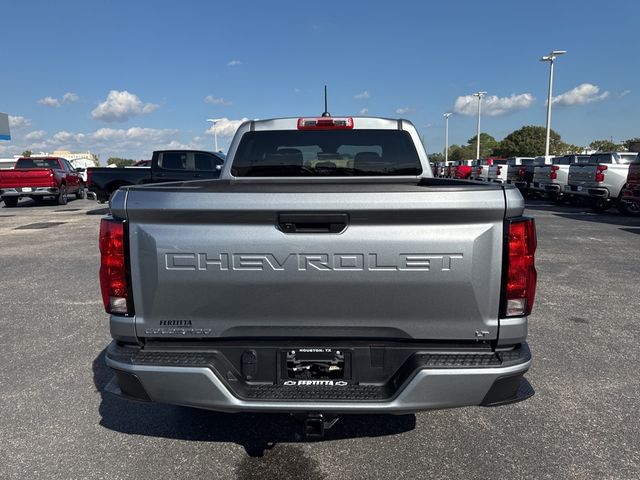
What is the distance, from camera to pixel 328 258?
218cm

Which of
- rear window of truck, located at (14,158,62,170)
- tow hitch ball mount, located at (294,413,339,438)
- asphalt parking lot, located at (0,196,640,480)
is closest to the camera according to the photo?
tow hitch ball mount, located at (294,413,339,438)

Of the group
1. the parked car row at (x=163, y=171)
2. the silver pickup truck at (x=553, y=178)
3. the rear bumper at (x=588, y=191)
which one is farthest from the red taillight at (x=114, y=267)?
the silver pickup truck at (x=553, y=178)

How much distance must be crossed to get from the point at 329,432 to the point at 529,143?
255ft

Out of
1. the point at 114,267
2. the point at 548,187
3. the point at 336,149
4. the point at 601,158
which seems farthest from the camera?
the point at 548,187

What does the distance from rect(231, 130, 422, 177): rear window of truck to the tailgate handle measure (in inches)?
69.7

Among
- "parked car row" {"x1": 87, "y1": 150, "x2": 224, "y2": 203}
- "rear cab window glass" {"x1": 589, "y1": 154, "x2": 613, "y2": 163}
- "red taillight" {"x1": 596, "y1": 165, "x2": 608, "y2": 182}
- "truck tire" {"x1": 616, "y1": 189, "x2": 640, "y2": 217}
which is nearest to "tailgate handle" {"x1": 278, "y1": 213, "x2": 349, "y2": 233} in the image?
"parked car row" {"x1": 87, "y1": 150, "x2": 224, "y2": 203}

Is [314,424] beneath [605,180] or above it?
beneath

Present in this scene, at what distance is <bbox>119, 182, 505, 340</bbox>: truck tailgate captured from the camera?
2145mm

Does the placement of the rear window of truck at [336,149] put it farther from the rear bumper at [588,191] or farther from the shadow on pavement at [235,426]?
the rear bumper at [588,191]

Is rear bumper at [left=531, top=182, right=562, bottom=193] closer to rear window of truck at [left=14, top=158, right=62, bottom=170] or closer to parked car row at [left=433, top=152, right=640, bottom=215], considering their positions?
parked car row at [left=433, top=152, right=640, bottom=215]

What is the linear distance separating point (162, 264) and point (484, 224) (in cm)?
151

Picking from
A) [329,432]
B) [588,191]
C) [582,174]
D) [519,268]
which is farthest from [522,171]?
[519,268]

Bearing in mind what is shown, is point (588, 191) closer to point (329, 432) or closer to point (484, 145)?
point (329, 432)

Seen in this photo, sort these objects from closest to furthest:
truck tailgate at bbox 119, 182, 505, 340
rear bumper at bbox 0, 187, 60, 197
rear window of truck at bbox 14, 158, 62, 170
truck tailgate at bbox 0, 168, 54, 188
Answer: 1. truck tailgate at bbox 119, 182, 505, 340
2. truck tailgate at bbox 0, 168, 54, 188
3. rear bumper at bbox 0, 187, 60, 197
4. rear window of truck at bbox 14, 158, 62, 170
